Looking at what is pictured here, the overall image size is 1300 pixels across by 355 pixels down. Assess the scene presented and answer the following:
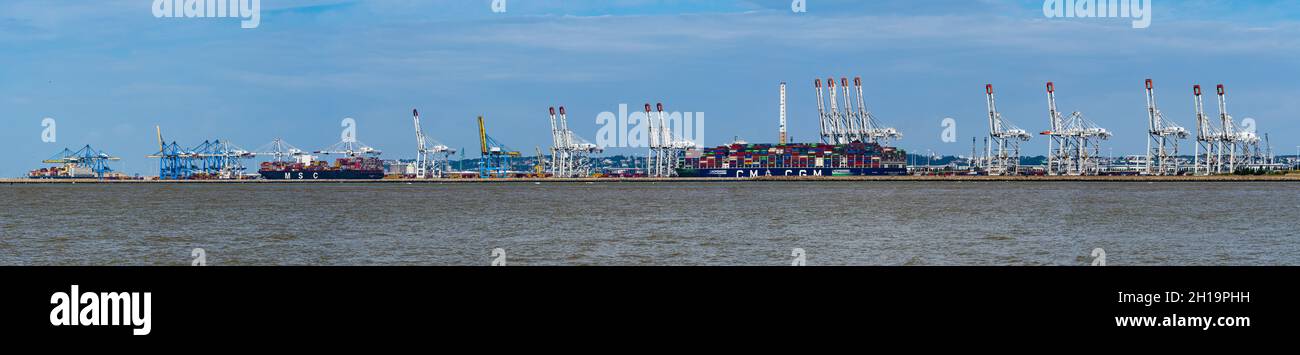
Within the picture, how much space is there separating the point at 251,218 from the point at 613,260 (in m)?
42.5
